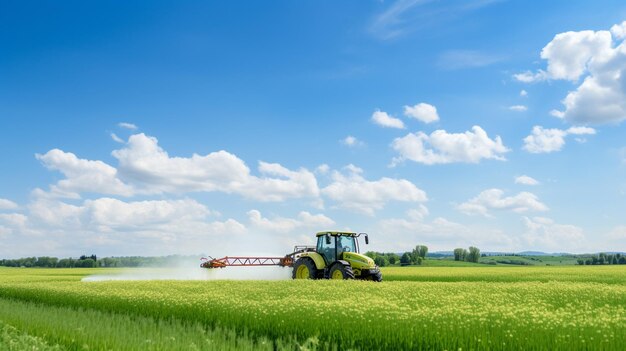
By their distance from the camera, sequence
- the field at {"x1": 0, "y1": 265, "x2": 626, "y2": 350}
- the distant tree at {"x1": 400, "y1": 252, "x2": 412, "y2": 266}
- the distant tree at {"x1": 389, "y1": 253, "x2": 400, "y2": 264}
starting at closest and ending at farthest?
the field at {"x1": 0, "y1": 265, "x2": 626, "y2": 350} < the distant tree at {"x1": 400, "y1": 252, "x2": 412, "y2": 266} < the distant tree at {"x1": 389, "y1": 253, "x2": 400, "y2": 264}

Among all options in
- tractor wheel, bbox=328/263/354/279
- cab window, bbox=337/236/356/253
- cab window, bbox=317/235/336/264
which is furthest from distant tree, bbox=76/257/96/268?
tractor wheel, bbox=328/263/354/279

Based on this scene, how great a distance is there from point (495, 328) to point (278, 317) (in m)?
4.93

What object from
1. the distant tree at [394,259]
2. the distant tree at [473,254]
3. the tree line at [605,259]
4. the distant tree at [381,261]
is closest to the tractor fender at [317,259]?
the distant tree at [381,261]

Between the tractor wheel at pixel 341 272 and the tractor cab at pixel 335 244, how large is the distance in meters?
1.10

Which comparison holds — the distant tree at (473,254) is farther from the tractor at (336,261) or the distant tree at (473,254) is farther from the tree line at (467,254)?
the tractor at (336,261)

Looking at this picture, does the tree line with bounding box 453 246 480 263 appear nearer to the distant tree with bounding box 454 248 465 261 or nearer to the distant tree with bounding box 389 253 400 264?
the distant tree with bounding box 454 248 465 261

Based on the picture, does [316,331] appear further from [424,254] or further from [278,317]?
[424,254]

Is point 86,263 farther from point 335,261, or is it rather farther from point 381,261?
point 335,261

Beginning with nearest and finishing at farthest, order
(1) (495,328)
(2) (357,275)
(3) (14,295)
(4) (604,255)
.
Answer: (1) (495,328)
(3) (14,295)
(2) (357,275)
(4) (604,255)

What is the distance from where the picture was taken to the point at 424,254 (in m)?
122

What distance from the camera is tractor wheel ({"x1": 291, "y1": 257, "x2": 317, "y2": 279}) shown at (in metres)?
29.0

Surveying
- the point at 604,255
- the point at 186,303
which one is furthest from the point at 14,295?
the point at 604,255

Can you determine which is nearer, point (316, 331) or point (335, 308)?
point (316, 331)

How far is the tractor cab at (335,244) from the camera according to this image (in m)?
29.1
